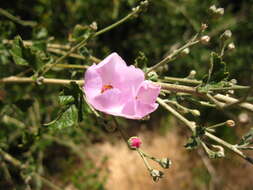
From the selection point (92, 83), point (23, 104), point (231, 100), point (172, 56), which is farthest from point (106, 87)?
point (23, 104)

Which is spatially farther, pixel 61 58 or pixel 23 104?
pixel 23 104

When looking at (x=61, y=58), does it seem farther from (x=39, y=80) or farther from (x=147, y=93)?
(x=147, y=93)

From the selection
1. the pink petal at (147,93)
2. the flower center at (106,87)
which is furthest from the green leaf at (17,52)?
the pink petal at (147,93)

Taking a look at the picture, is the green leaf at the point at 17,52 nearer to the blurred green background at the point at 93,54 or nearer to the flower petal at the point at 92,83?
the blurred green background at the point at 93,54

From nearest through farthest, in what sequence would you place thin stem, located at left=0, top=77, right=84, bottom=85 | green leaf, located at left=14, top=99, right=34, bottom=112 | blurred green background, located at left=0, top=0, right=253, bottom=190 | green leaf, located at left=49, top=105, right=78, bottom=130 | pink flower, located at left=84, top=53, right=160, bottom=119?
pink flower, located at left=84, top=53, right=160, bottom=119 → green leaf, located at left=49, top=105, right=78, bottom=130 → thin stem, located at left=0, top=77, right=84, bottom=85 → green leaf, located at left=14, top=99, right=34, bottom=112 → blurred green background, located at left=0, top=0, right=253, bottom=190

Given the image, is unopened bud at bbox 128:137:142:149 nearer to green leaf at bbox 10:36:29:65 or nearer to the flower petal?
the flower petal

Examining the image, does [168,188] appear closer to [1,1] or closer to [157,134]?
[157,134]

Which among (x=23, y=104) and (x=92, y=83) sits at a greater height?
(x=92, y=83)

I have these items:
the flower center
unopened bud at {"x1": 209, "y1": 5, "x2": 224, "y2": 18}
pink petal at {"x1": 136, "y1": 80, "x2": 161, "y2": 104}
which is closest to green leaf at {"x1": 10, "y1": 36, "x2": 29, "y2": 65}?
the flower center
